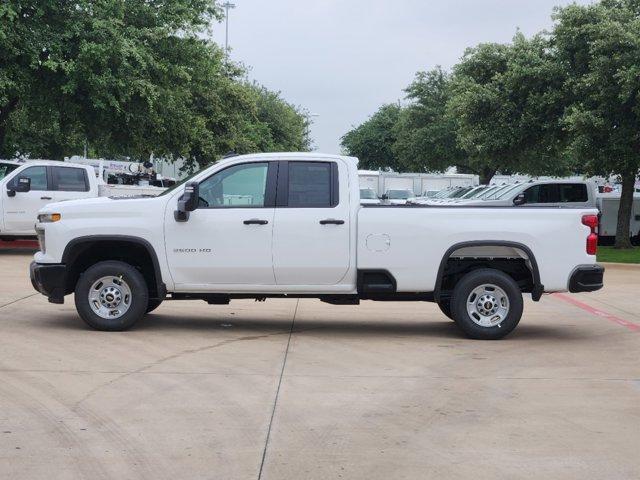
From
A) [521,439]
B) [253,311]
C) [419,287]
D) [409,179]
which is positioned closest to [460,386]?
[521,439]

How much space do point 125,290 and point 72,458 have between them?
16.2 ft

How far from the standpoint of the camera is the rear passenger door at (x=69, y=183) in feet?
70.4

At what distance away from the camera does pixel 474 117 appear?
29.8 meters

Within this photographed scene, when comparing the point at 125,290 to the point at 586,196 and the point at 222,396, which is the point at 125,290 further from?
the point at 586,196

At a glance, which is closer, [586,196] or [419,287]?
[419,287]

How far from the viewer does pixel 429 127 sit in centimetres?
5975

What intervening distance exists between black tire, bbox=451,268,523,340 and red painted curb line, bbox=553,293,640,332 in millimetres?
1992

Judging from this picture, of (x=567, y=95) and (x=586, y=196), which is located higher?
(x=567, y=95)

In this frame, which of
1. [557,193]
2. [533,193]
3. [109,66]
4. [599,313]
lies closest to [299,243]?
[599,313]

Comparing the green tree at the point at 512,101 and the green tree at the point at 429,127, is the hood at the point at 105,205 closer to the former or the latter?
the green tree at the point at 512,101

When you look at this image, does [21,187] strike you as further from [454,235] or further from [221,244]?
[454,235]

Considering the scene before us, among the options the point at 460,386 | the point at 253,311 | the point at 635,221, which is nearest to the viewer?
the point at 460,386

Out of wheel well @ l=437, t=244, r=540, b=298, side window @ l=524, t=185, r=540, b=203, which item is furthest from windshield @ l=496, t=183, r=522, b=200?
wheel well @ l=437, t=244, r=540, b=298

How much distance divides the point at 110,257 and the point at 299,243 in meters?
2.25
